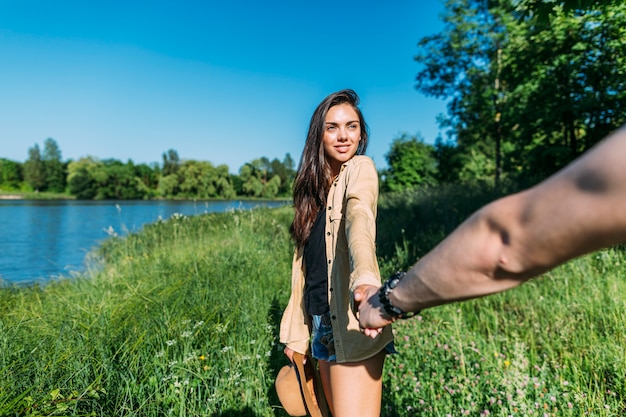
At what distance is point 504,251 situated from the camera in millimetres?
621

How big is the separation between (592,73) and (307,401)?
979 centimetres

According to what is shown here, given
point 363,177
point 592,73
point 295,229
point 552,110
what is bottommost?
point 295,229

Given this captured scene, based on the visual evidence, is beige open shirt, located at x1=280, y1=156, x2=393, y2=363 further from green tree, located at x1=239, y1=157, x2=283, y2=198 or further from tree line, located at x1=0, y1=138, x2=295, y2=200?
tree line, located at x1=0, y1=138, x2=295, y2=200

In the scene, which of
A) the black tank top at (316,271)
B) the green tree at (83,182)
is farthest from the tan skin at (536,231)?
the green tree at (83,182)

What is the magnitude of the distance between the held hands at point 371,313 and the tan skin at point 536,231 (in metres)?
0.24

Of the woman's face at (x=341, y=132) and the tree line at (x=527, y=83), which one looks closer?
the woman's face at (x=341, y=132)

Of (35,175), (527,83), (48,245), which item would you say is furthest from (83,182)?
(527,83)

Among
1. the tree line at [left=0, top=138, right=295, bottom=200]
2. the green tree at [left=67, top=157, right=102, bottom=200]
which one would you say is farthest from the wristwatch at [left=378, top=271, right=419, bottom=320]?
the green tree at [left=67, top=157, right=102, bottom=200]

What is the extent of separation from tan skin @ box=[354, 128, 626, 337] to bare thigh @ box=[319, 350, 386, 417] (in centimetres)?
117

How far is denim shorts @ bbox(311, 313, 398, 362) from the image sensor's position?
192 cm

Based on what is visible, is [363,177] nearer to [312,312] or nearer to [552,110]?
[312,312]

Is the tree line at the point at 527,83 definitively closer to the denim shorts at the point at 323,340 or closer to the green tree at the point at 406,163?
the denim shorts at the point at 323,340

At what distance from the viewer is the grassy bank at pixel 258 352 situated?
8.68 ft

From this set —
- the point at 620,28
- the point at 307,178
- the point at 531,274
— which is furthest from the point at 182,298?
the point at 620,28
